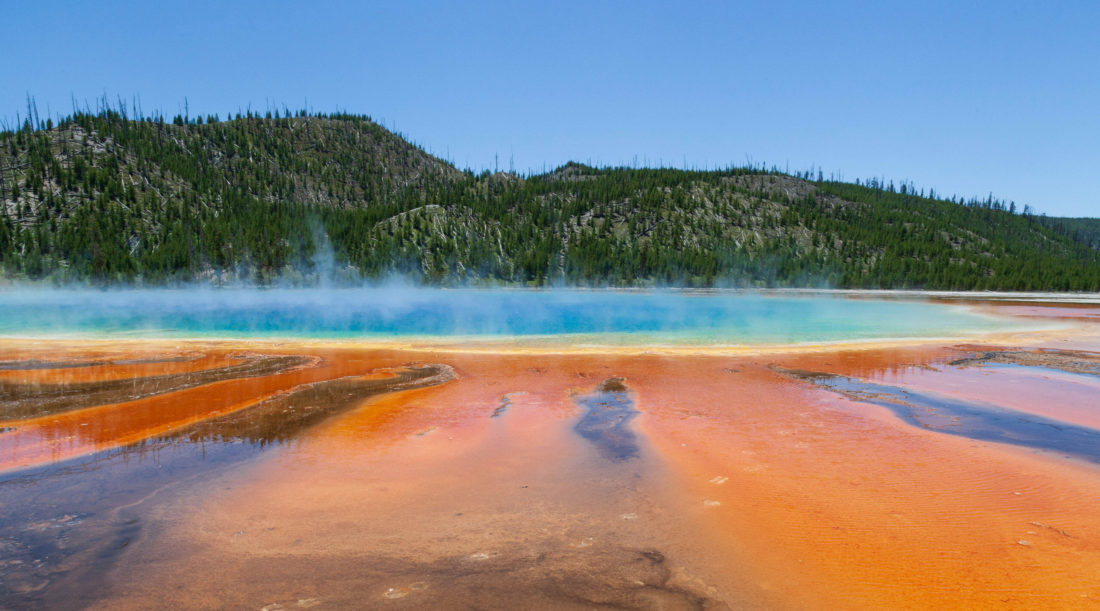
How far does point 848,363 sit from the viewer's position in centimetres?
1527

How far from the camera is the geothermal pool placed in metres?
4.29

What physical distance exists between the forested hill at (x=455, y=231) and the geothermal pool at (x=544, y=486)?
251 feet

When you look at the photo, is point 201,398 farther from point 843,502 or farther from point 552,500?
point 843,502

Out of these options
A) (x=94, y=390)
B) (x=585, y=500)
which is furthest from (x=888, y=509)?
(x=94, y=390)

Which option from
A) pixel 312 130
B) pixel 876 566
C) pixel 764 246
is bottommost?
pixel 876 566

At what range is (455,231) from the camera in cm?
10306

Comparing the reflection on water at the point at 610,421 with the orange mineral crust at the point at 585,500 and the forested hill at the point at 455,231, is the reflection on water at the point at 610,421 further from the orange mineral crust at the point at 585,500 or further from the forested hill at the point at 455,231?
the forested hill at the point at 455,231

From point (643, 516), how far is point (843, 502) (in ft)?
6.92

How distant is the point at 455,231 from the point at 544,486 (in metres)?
99.3

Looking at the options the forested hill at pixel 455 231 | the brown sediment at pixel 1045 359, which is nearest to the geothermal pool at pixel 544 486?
the brown sediment at pixel 1045 359

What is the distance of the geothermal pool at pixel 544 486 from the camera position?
14.1 feet

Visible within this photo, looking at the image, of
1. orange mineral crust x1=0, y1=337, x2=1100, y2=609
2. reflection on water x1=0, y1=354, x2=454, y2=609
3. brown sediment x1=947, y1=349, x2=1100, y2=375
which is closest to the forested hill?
brown sediment x1=947, y1=349, x2=1100, y2=375

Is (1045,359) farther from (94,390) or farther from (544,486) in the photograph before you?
(94,390)

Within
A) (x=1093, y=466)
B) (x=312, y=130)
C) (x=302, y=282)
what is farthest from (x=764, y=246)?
(x=312, y=130)
